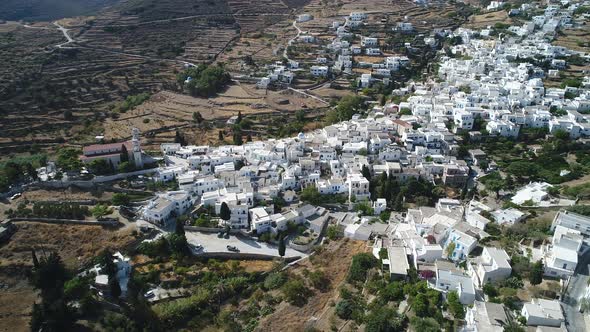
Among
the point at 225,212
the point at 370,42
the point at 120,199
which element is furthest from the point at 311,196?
the point at 370,42

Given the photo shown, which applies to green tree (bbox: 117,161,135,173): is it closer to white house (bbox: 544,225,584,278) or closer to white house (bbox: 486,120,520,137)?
white house (bbox: 544,225,584,278)

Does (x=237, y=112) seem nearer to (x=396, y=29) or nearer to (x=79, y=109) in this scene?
(x=79, y=109)

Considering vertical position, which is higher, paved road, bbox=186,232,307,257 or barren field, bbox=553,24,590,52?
barren field, bbox=553,24,590,52

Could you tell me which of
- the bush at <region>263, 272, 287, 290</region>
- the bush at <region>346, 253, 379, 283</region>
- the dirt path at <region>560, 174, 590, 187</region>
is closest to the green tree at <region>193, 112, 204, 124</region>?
the bush at <region>263, 272, 287, 290</region>

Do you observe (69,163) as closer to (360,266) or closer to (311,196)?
(311,196)

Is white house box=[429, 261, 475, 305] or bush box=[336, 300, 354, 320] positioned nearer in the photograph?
white house box=[429, 261, 475, 305]

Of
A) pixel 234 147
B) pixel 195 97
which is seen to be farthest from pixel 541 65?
pixel 195 97
